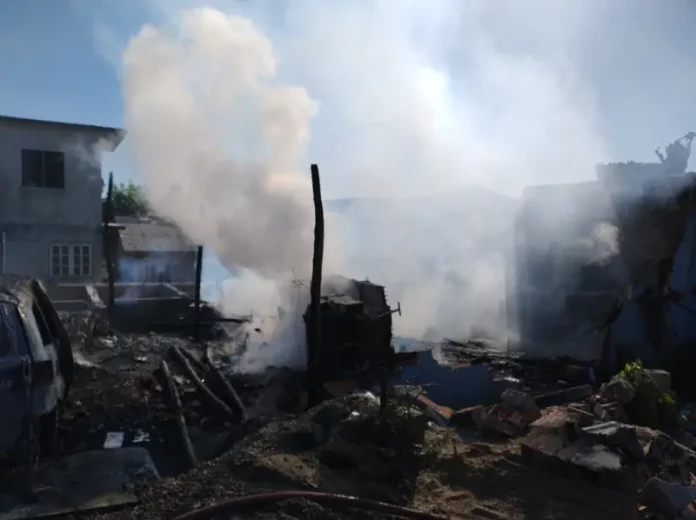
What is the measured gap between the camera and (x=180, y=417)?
7.86 m

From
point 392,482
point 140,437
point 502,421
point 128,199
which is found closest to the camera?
point 392,482

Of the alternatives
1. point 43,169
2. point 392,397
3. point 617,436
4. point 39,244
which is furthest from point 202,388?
point 43,169

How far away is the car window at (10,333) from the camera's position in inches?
192

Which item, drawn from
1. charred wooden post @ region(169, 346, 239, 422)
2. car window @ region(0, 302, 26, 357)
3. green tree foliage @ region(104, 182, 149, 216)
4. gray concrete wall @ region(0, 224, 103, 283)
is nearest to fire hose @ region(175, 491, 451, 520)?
car window @ region(0, 302, 26, 357)

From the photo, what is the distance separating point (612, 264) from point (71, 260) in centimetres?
1652

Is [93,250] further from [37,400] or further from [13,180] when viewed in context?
[37,400]

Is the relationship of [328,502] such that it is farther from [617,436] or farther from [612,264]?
[612,264]

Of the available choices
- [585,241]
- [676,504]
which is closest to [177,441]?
[676,504]

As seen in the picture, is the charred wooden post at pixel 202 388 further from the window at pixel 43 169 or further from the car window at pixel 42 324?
the window at pixel 43 169

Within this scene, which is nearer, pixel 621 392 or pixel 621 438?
pixel 621 438

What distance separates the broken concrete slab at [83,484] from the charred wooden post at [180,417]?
1048mm

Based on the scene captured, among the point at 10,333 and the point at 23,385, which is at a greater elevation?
the point at 10,333

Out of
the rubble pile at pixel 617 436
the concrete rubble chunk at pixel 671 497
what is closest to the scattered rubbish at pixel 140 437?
the rubble pile at pixel 617 436

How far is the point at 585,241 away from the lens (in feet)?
46.1
